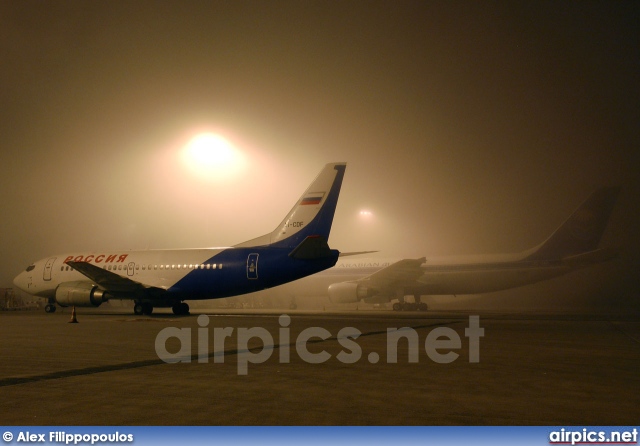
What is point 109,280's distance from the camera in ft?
93.4

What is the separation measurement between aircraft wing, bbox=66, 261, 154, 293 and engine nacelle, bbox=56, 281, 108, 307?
1.54 feet

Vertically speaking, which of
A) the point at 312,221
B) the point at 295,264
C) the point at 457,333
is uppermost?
the point at 312,221

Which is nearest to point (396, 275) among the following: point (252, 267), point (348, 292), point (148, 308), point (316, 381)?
point (348, 292)

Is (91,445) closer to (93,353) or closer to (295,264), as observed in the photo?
(93,353)

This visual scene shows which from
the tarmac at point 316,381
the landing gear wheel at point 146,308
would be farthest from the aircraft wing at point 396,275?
the tarmac at point 316,381

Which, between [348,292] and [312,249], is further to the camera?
[348,292]

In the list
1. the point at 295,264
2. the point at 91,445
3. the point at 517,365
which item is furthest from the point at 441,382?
the point at 295,264

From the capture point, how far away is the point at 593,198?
125 feet

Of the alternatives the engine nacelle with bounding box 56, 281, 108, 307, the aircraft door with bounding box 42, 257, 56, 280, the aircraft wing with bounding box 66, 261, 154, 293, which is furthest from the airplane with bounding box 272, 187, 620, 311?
the aircraft door with bounding box 42, 257, 56, 280

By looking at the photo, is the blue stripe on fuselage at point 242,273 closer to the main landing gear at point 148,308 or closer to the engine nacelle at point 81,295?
the main landing gear at point 148,308

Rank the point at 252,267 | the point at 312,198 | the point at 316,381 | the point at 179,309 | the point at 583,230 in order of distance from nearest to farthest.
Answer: the point at 316,381
the point at 252,267
the point at 312,198
the point at 179,309
the point at 583,230

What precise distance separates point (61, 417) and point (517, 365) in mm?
7373

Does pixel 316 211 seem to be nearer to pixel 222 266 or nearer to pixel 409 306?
pixel 222 266

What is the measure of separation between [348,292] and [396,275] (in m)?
4.27
